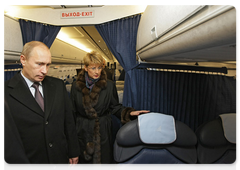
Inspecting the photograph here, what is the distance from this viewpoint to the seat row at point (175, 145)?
1.26 metres

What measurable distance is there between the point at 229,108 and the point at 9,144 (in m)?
2.32

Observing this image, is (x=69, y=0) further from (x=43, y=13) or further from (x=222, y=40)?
(x=222, y=40)

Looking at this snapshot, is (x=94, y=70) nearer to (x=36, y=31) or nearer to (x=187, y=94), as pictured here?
(x=187, y=94)

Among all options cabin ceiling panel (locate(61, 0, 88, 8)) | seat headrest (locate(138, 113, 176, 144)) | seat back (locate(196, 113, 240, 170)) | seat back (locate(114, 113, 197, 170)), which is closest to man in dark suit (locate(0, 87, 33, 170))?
seat back (locate(114, 113, 197, 170))

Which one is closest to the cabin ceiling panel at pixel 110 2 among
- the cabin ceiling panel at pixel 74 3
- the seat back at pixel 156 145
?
the cabin ceiling panel at pixel 74 3

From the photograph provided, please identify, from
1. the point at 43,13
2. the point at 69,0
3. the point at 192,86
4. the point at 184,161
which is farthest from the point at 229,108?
the point at 43,13

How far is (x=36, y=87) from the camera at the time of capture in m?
1.21

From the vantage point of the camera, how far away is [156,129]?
1.27m

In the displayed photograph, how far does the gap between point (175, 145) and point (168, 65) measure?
117 centimetres

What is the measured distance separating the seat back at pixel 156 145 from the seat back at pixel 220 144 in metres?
0.09

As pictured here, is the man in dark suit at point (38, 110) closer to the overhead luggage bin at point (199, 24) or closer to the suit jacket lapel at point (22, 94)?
the suit jacket lapel at point (22, 94)

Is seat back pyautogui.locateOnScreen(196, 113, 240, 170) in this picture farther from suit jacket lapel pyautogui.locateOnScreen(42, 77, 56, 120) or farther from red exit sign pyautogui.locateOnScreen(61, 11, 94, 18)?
red exit sign pyautogui.locateOnScreen(61, 11, 94, 18)

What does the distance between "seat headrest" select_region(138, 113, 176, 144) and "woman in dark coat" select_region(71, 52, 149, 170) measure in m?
0.36

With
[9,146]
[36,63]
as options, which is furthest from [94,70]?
[9,146]
